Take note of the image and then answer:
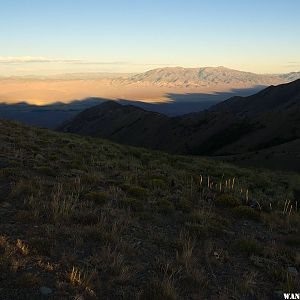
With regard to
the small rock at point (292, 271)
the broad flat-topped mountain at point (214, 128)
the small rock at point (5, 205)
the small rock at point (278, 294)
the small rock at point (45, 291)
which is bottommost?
the broad flat-topped mountain at point (214, 128)

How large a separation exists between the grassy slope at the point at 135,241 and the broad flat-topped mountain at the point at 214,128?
31.9 meters

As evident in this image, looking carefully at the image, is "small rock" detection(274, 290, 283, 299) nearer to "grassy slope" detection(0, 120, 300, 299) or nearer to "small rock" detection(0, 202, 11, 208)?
"grassy slope" detection(0, 120, 300, 299)

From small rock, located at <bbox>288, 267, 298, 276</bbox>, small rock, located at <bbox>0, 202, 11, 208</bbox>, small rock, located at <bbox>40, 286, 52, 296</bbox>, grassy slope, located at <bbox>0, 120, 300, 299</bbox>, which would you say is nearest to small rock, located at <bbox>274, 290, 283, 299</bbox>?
grassy slope, located at <bbox>0, 120, 300, 299</bbox>

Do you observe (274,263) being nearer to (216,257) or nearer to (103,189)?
(216,257)

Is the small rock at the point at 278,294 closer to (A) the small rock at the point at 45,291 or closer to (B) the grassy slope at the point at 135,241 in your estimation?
(B) the grassy slope at the point at 135,241

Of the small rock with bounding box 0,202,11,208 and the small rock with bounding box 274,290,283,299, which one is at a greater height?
the small rock with bounding box 0,202,11,208

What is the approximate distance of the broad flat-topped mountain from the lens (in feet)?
252

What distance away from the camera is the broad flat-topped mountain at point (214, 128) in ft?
252

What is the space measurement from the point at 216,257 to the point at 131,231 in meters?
1.88

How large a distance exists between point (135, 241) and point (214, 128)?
90.5 metres

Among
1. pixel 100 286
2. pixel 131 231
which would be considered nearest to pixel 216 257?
pixel 131 231

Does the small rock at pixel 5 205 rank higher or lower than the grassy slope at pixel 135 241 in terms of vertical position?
higher

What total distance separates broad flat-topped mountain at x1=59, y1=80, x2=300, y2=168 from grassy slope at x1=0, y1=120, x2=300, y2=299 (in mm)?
31910

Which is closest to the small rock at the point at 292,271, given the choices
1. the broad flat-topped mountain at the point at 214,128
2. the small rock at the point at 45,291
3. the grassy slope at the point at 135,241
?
the grassy slope at the point at 135,241
